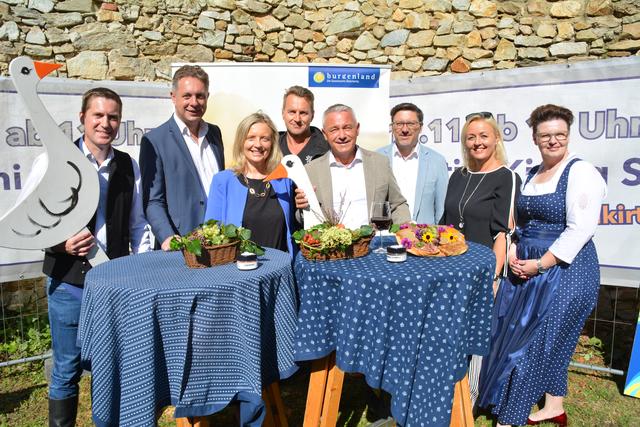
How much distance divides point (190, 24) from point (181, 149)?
2939 millimetres

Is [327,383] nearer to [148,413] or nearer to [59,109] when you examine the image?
[148,413]

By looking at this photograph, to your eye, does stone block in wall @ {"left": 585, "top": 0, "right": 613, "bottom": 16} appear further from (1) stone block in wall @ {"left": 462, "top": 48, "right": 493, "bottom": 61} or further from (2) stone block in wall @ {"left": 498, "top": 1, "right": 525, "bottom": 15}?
(1) stone block in wall @ {"left": 462, "top": 48, "right": 493, "bottom": 61}

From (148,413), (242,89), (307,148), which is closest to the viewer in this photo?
(148,413)

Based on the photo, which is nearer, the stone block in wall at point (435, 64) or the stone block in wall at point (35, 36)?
the stone block in wall at point (35, 36)

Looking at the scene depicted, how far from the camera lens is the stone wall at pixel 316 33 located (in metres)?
4.78

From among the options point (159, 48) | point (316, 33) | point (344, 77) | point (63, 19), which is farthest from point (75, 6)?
point (344, 77)

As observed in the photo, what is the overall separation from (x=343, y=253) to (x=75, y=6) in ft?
13.8

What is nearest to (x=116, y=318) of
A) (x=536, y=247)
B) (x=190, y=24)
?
(x=536, y=247)

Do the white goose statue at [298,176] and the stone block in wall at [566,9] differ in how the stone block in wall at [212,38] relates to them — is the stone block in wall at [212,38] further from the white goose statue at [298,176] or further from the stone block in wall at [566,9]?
the stone block in wall at [566,9]

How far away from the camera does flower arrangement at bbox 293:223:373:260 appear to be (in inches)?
88.4

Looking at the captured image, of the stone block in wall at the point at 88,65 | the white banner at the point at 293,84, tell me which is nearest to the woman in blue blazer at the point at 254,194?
the white banner at the point at 293,84

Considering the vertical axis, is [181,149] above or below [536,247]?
above

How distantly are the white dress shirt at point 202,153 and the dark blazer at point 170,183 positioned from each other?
0.15ft

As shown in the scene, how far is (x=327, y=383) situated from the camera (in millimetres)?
2336
